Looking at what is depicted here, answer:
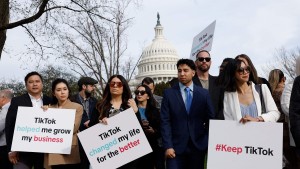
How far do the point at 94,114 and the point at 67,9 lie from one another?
9015mm

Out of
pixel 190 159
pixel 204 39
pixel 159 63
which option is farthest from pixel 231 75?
pixel 159 63

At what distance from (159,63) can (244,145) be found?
94.7 m

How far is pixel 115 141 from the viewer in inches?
175

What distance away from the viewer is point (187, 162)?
4.40 metres

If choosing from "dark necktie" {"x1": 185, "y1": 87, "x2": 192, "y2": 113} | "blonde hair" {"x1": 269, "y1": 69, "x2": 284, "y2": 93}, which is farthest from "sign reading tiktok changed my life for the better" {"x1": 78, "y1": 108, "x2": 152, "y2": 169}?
"blonde hair" {"x1": 269, "y1": 69, "x2": 284, "y2": 93}

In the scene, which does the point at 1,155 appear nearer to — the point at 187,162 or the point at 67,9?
the point at 187,162

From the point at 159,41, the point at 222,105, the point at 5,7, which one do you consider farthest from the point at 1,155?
the point at 159,41

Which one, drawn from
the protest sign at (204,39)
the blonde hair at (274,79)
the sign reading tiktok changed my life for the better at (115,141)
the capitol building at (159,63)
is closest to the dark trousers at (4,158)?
the sign reading tiktok changed my life for the better at (115,141)

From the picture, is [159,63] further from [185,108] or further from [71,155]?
[185,108]

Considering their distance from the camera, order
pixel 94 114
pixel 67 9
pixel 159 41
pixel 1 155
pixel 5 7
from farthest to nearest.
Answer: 1. pixel 159 41
2. pixel 67 9
3. pixel 5 7
4. pixel 1 155
5. pixel 94 114

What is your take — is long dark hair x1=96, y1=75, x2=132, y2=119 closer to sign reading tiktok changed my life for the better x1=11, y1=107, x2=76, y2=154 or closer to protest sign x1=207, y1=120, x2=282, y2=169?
sign reading tiktok changed my life for the better x1=11, y1=107, x2=76, y2=154

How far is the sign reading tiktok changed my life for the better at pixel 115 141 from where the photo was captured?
4406 millimetres

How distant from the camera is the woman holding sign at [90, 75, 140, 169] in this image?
457 cm

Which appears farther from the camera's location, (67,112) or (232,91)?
(67,112)
